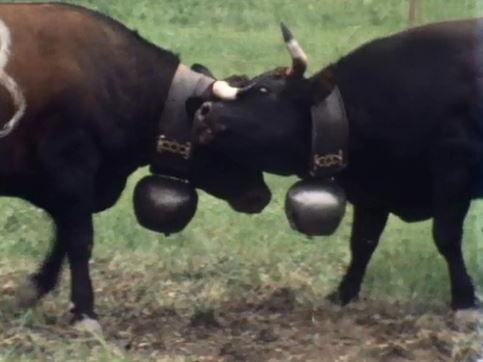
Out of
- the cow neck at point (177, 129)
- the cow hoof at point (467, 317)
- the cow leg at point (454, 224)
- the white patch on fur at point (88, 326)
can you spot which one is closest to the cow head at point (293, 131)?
the cow neck at point (177, 129)

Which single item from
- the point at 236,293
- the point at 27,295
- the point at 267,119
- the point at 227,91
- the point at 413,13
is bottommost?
the point at 27,295

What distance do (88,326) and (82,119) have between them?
36.5 inches

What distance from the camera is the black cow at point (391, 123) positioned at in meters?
6.93

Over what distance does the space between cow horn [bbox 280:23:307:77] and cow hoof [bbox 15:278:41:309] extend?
65.4 inches

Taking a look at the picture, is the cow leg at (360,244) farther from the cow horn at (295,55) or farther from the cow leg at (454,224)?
the cow horn at (295,55)

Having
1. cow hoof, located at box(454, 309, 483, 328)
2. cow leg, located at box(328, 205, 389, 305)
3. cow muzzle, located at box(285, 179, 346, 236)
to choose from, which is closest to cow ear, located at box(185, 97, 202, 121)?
cow muzzle, located at box(285, 179, 346, 236)

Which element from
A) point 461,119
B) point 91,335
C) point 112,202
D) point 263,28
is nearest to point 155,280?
point 112,202

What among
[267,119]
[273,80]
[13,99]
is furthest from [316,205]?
[13,99]

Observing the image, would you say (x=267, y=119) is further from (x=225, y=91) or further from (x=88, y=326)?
(x=88, y=326)

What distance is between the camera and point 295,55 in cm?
681

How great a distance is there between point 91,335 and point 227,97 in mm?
1225

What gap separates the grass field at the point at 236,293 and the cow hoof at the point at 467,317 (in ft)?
0.21

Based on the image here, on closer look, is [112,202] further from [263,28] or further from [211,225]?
[263,28]

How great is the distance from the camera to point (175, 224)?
725 centimetres
